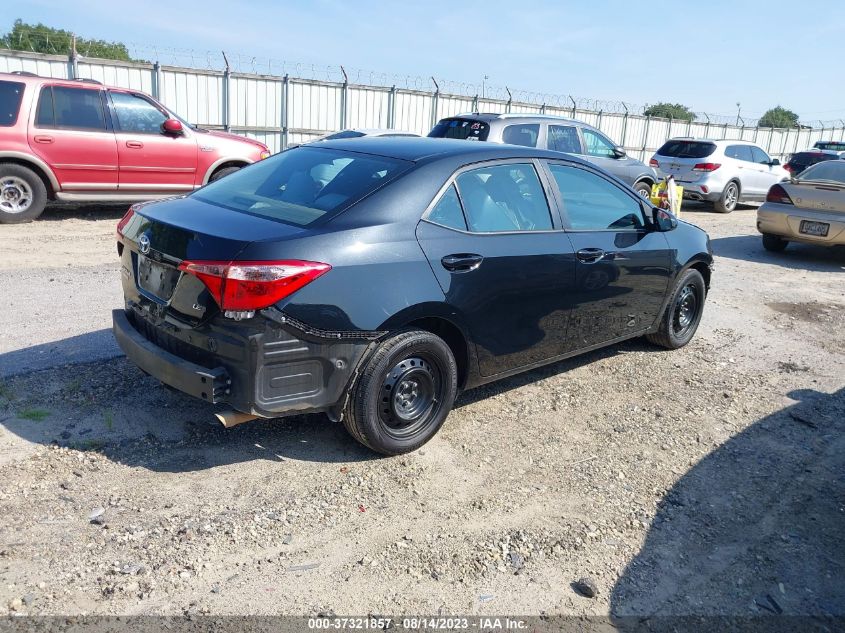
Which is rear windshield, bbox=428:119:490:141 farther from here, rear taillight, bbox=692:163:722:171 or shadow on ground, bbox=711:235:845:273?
rear taillight, bbox=692:163:722:171

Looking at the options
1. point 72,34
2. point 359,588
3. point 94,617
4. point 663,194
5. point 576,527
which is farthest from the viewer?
point 72,34

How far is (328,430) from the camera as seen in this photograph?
177 inches

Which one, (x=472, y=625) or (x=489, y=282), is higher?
(x=489, y=282)

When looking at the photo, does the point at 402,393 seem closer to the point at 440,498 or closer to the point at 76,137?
the point at 440,498

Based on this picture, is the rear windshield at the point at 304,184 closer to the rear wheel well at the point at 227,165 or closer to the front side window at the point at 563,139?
the rear wheel well at the point at 227,165

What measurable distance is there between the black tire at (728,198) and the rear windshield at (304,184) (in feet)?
46.3

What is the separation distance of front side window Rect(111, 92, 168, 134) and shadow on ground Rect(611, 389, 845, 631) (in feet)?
30.6

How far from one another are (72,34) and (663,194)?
13.2 metres

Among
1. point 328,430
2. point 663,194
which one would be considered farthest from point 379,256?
point 663,194

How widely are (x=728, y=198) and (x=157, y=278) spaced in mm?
15721

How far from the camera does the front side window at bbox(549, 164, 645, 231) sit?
199 inches

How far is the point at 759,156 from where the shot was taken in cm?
1769

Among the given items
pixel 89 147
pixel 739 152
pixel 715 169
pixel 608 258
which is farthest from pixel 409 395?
pixel 739 152

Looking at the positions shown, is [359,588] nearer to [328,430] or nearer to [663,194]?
[328,430]
